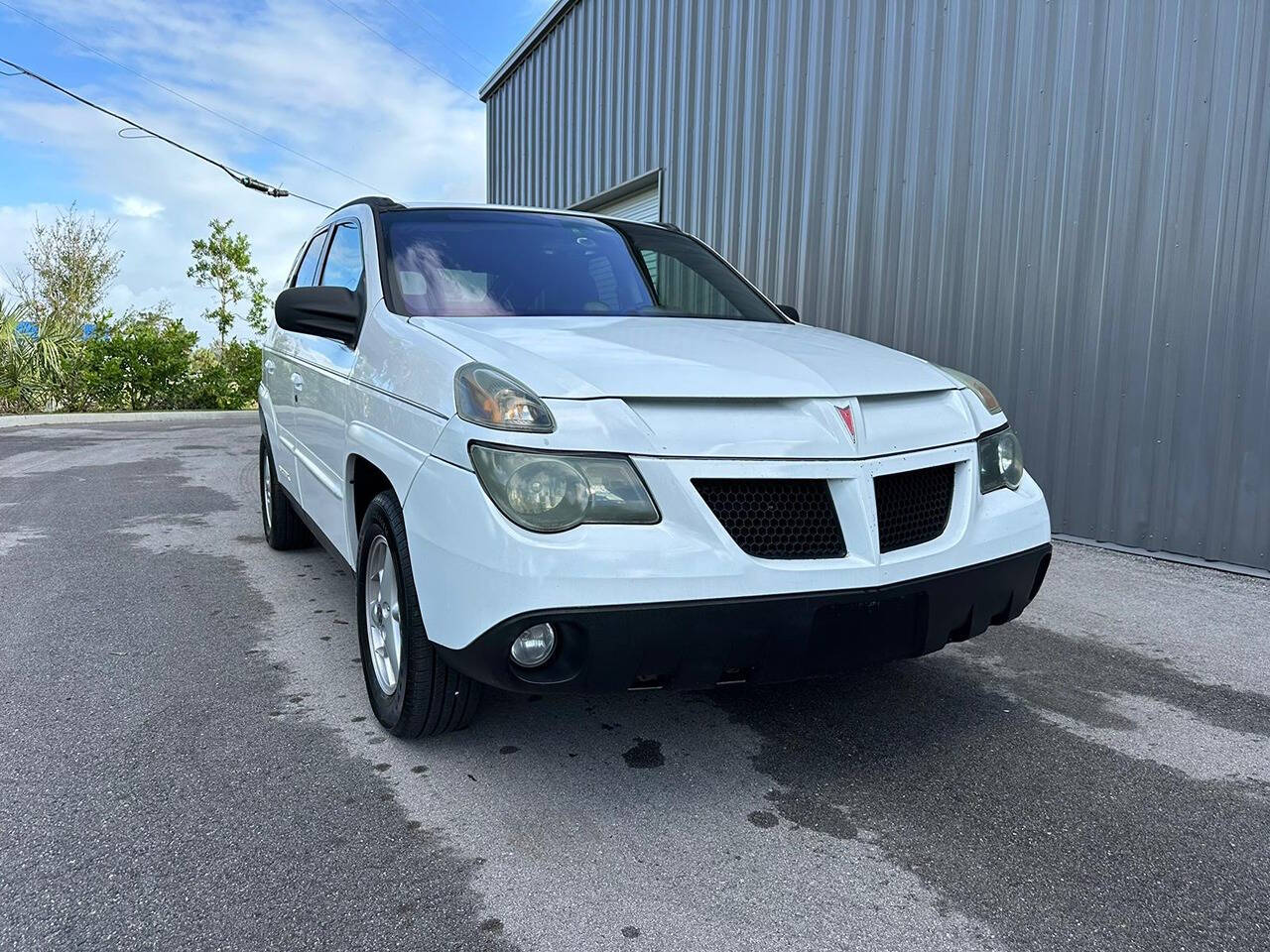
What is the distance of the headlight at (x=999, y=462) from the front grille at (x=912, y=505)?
19 centimetres

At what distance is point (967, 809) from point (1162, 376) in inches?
157

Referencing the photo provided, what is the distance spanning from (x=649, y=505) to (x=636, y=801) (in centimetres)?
85

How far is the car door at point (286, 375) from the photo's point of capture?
14.5 feet

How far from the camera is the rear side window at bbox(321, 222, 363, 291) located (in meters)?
3.61

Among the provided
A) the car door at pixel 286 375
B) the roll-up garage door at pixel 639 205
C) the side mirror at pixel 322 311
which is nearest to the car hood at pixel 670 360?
the side mirror at pixel 322 311

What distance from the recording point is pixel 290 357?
14.2 feet

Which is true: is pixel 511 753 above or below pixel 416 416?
below

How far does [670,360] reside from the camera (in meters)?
2.54

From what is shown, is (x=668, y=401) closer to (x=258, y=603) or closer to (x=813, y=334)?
(x=813, y=334)

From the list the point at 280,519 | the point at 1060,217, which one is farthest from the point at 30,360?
the point at 1060,217

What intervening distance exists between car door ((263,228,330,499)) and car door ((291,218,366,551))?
0.13m

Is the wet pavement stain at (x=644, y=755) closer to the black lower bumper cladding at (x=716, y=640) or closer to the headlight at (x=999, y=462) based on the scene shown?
the black lower bumper cladding at (x=716, y=640)

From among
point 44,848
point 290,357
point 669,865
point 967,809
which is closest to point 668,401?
point 669,865

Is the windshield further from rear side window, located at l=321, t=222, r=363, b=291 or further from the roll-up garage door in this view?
the roll-up garage door
